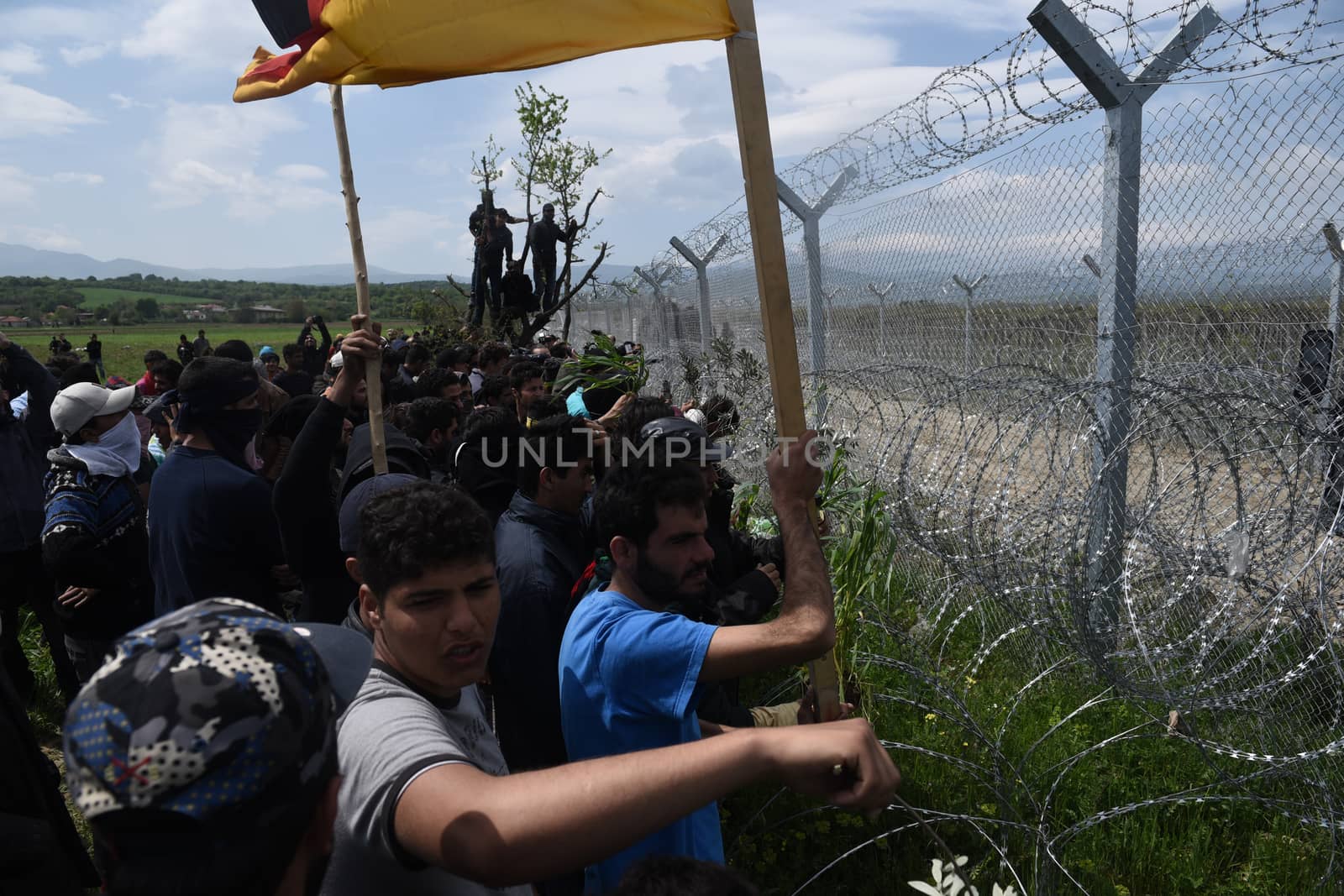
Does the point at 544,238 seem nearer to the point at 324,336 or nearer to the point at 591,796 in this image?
the point at 324,336

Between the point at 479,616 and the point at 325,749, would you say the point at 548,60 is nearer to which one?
the point at 479,616

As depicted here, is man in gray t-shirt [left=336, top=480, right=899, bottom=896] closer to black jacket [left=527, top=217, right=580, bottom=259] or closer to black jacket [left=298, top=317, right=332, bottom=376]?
black jacket [left=298, top=317, right=332, bottom=376]

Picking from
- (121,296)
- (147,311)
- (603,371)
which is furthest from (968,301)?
(121,296)

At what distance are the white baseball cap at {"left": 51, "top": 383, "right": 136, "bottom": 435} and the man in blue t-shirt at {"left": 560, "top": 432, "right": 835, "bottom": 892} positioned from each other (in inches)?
122

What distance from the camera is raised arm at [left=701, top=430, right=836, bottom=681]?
1.72 meters

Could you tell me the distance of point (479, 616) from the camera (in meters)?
1.62

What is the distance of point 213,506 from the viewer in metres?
3.36

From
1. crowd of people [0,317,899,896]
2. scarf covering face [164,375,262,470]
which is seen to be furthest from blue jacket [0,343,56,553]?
scarf covering face [164,375,262,470]

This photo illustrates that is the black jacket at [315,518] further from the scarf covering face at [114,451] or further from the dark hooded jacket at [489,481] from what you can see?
the scarf covering face at [114,451]

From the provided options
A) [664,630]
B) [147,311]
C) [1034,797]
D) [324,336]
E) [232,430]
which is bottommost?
[1034,797]

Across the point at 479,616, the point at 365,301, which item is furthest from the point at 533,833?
the point at 365,301

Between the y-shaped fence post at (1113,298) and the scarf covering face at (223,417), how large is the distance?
3376 millimetres

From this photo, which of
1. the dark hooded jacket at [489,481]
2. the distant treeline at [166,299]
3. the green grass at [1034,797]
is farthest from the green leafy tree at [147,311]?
the green grass at [1034,797]

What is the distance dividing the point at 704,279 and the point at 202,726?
30.2 feet
